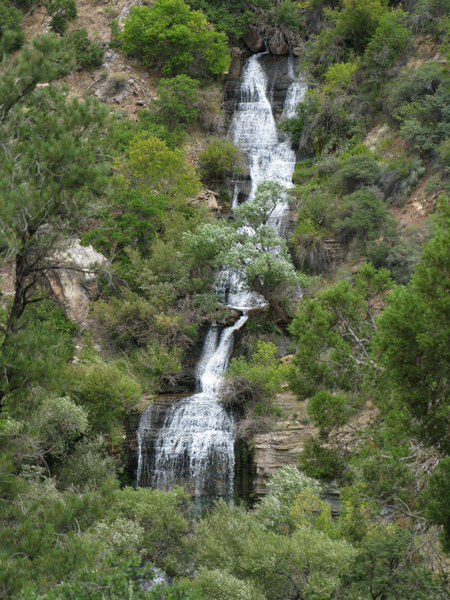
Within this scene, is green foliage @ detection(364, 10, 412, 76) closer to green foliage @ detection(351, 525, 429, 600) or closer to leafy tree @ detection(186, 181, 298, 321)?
leafy tree @ detection(186, 181, 298, 321)

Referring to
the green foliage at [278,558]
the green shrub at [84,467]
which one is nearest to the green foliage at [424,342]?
the green foliage at [278,558]

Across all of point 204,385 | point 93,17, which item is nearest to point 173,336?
point 204,385

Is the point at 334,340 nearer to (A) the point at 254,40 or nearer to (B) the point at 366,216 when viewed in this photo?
(B) the point at 366,216

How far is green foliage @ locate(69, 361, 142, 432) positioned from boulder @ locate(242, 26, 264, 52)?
3195cm

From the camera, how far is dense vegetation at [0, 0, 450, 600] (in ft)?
30.2

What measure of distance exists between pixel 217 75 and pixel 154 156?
13.3 meters

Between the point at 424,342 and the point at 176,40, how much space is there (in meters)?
38.2

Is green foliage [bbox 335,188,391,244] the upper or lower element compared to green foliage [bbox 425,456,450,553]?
upper

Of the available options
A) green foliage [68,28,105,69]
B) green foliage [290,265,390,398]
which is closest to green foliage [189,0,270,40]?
green foliage [68,28,105,69]

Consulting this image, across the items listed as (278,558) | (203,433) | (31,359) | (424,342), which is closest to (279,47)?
(203,433)

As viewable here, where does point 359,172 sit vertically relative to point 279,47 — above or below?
below

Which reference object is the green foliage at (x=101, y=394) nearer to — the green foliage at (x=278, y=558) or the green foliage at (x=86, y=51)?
the green foliage at (x=278, y=558)

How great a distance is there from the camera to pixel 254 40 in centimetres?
4616

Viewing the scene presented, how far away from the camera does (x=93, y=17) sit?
46.7m
